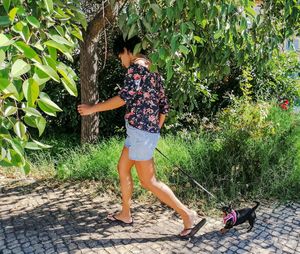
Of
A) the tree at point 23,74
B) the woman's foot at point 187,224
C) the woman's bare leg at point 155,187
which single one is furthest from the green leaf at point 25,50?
the woman's foot at point 187,224

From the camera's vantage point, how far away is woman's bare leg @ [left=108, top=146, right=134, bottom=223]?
3.86 m

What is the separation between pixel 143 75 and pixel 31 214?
1887 mm

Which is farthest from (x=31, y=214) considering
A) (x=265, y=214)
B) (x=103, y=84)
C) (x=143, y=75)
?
(x=103, y=84)

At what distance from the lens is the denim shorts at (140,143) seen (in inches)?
141

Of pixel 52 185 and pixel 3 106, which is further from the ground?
pixel 3 106

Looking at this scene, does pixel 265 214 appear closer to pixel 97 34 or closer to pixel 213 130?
pixel 213 130

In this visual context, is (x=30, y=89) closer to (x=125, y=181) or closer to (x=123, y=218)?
(x=125, y=181)

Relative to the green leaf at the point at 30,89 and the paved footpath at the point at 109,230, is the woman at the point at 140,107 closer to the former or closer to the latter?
the paved footpath at the point at 109,230

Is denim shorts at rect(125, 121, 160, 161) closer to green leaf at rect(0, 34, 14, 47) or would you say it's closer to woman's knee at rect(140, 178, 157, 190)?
woman's knee at rect(140, 178, 157, 190)

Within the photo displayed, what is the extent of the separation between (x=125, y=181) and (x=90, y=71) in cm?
249

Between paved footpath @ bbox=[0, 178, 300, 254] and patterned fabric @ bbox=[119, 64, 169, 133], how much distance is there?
0.98 m

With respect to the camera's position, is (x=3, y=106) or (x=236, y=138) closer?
(x=3, y=106)

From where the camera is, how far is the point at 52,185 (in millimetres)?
5223

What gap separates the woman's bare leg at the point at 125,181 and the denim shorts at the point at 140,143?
0.20m
